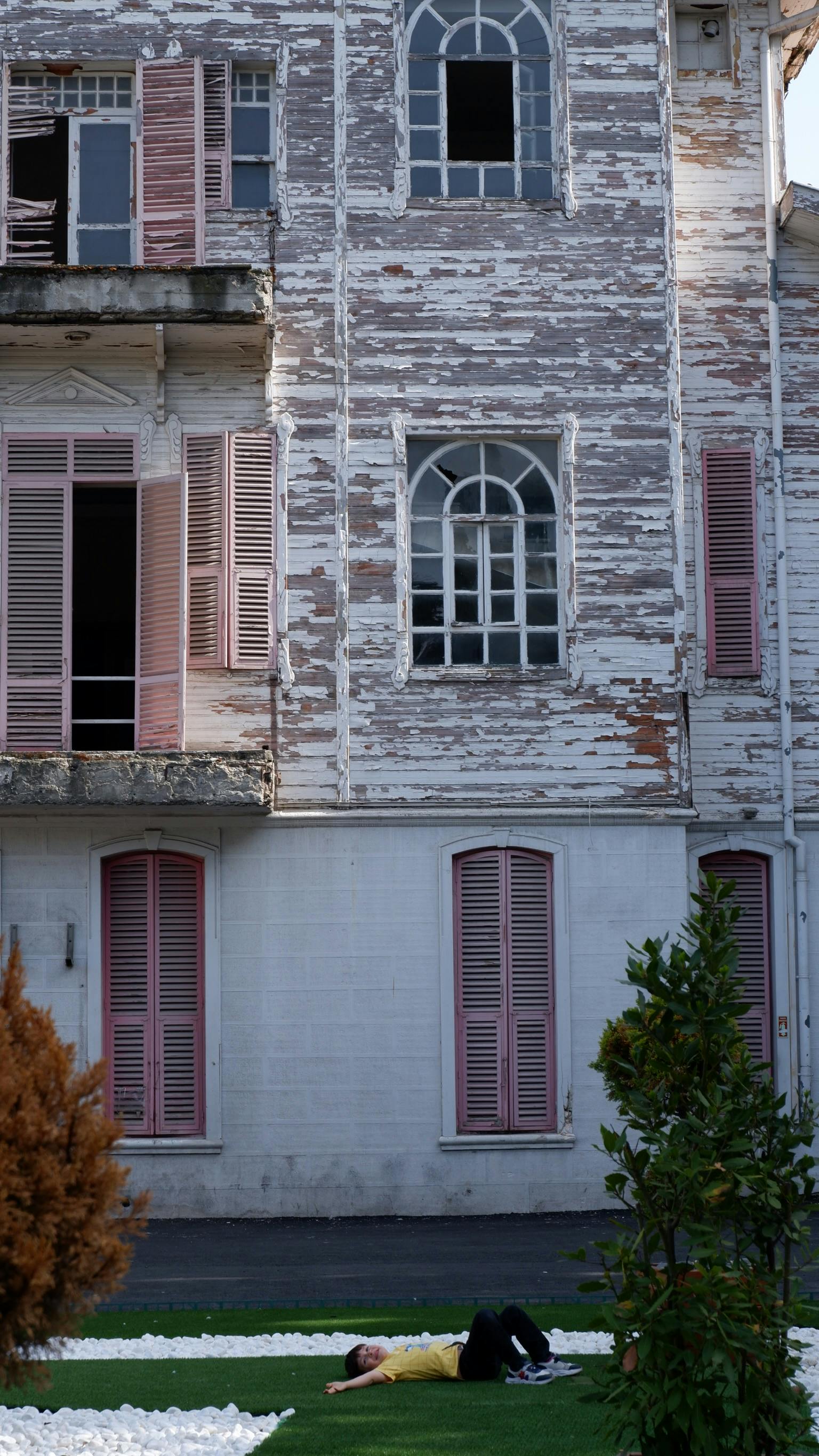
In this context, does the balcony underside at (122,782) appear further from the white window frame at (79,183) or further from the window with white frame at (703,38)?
the window with white frame at (703,38)

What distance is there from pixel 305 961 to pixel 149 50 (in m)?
8.21

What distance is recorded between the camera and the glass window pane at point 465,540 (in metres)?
16.3

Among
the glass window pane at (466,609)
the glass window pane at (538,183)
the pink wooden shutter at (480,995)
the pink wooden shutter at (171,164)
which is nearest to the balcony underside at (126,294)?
the pink wooden shutter at (171,164)

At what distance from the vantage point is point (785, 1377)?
6512 mm

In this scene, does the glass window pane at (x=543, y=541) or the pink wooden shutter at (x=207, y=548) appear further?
the glass window pane at (x=543, y=541)

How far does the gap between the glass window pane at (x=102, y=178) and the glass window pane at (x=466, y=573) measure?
4.30 meters

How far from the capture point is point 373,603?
16.0 metres

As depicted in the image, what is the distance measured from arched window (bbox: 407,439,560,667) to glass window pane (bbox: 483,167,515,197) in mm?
2281

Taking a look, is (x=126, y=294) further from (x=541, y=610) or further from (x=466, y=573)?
(x=541, y=610)

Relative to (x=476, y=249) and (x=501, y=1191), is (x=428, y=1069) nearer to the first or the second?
(x=501, y=1191)

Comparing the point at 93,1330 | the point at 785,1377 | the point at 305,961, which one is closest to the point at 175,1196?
the point at 305,961

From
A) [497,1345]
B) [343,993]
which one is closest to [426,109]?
[343,993]

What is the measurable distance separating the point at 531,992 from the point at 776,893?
2646mm

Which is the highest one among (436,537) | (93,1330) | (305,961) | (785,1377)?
(436,537)
